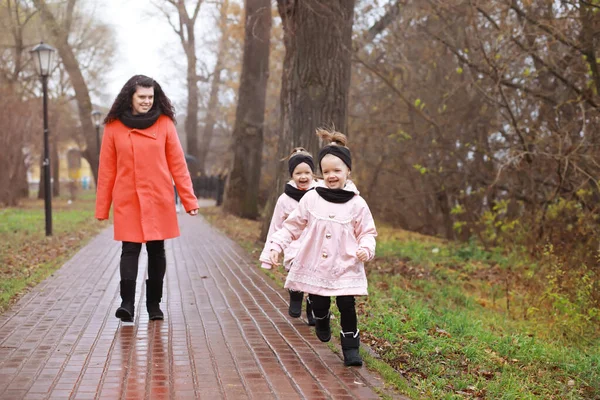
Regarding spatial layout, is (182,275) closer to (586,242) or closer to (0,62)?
(586,242)

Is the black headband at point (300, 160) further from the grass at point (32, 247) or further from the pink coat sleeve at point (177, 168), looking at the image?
the grass at point (32, 247)

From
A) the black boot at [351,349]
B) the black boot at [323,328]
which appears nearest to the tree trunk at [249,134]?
the black boot at [323,328]

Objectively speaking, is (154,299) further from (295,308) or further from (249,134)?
(249,134)

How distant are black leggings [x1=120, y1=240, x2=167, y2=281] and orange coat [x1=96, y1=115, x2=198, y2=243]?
13 cm

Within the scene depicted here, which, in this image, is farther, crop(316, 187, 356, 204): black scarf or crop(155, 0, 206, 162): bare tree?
crop(155, 0, 206, 162): bare tree

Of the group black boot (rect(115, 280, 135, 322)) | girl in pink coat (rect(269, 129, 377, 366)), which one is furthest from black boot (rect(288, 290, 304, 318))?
girl in pink coat (rect(269, 129, 377, 366))

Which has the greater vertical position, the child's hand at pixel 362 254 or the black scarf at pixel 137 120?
the black scarf at pixel 137 120

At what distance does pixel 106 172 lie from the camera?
6363 millimetres

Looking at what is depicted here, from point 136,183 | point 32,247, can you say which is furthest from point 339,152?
point 32,247

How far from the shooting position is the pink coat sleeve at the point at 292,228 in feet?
17.2

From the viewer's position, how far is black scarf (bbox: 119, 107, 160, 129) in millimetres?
6266

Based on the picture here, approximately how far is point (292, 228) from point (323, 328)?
0.88 meters

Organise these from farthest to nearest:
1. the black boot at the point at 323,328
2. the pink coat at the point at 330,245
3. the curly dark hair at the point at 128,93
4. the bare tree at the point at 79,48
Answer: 1. the bare tree at the point at 79,48
2. the curly dark hair at the point at 128,93
3. the black boot at the point at 323,328
4. the pink coat at the point at 330,245

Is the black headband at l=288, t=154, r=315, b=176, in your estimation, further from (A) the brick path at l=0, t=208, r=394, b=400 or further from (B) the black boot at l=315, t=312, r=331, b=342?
(B) the black boot at l=315, t=312, r=331, b=342
